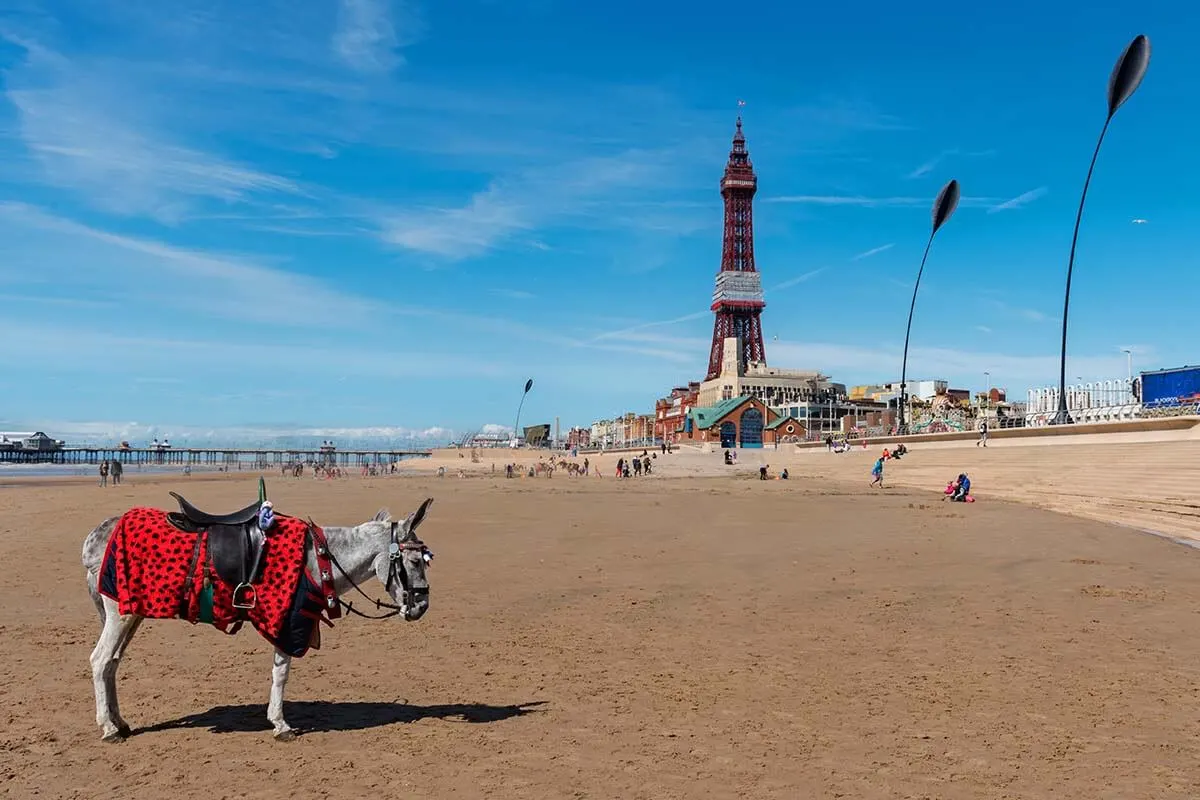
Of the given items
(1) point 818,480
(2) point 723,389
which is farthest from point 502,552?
(2) point 723,389

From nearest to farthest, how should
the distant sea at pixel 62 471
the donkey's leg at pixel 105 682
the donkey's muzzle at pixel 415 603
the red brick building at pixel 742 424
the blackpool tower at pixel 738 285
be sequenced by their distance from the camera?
the donkey's leg at pixel 105 682 → the donkey's muzzle at pixel 415 603 → the distant sea at pixel 62 471 → the red brick building at pixel 742 424 → the blackpool tower at pixel 738 285

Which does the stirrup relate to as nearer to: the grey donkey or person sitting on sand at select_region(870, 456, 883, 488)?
the grey donkey

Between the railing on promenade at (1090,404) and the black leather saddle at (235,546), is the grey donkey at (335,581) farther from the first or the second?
the railing on promenade at (1090,404)

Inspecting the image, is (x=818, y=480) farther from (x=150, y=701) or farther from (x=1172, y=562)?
(x=150, y=701)

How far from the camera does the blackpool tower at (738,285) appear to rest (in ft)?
532

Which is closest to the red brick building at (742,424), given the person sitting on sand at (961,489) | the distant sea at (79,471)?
the distant sea at (79,471)

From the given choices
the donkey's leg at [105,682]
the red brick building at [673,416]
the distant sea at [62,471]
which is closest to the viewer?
the donkey's leg at [105,682]

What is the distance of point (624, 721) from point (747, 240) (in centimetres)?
16592

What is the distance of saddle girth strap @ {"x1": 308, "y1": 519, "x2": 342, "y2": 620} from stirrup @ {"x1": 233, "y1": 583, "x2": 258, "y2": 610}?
52cm

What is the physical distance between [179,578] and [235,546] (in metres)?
0.52

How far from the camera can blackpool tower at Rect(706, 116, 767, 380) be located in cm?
16225

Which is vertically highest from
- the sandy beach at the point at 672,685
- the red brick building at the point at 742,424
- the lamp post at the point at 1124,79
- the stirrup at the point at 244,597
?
the lamp post at the point at 1124,79

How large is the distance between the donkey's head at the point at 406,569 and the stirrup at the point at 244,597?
1.00 meters

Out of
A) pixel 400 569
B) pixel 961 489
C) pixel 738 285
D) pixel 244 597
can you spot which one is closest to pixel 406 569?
pixel 400 569
